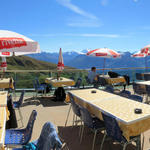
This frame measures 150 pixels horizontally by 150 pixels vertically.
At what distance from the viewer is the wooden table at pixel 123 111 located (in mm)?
2697

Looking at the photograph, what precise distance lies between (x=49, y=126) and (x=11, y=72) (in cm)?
638

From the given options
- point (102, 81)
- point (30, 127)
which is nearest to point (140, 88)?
point (102, 81)

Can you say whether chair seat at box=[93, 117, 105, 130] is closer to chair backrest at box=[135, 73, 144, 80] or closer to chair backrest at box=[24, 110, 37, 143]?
chair backrest at box=[24, 110, 37, 143]

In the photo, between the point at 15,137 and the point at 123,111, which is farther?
the point at 123,111

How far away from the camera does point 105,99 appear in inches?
156

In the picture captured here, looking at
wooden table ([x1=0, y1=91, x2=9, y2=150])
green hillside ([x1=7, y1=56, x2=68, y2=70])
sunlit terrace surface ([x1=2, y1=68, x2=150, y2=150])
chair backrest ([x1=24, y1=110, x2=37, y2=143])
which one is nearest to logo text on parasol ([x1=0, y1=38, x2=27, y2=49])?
wooden table ([x1=0, y1=91, x2=9, y2=150])

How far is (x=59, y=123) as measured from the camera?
475 centimetres

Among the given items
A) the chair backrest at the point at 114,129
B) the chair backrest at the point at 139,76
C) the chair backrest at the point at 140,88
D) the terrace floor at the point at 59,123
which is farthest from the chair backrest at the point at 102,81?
the chair backrest at the point at 114,129

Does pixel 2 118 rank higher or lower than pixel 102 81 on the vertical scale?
lower

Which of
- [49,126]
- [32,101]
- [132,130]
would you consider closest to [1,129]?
[49,126]

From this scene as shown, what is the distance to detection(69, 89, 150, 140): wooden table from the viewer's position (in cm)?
270

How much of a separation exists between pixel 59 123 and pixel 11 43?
2432 millimetres

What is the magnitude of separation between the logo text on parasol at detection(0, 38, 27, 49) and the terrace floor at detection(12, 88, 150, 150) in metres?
1.93

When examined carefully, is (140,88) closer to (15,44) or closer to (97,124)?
(97,124)
